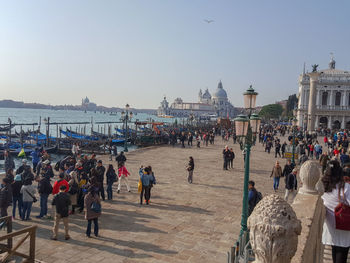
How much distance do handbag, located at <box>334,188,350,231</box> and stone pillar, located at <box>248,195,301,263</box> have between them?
5.10 feet

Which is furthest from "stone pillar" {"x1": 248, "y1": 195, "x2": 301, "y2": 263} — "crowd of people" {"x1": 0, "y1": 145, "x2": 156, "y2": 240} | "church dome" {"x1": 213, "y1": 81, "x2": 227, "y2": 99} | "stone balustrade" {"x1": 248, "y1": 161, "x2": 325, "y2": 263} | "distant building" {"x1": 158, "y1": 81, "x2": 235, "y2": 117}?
"church dome" {"x1": 213, "y1": 81, "x2": 227, "y2": 99}

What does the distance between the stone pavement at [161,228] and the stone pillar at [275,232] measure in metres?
3.92

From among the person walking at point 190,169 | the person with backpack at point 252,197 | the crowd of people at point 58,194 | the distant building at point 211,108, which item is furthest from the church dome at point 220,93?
the person with backpack at point 252,197

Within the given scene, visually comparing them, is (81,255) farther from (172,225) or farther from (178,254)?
(172,225)

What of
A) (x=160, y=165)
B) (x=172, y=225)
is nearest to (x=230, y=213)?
(x=172, y=225)

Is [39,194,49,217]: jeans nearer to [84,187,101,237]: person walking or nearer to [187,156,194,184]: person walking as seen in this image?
[84,187,101,237]: person walking

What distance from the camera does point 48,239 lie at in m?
5.94

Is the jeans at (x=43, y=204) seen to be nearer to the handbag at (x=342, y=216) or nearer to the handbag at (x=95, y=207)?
the handbag at (x=95, y=207)

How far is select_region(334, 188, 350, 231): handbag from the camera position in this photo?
9.51ft

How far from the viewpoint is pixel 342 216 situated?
293 cm

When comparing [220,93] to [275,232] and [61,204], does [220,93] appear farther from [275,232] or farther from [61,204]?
[275,232]

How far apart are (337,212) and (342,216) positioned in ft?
0.18

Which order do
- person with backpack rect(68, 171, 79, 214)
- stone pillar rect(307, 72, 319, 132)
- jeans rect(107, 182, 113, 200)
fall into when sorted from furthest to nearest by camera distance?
stone pillar rect(307, 72, 319, 132) < jeans rect(107, 182, 113, 200) < person with backpack rect(68, 171, 79, 214)

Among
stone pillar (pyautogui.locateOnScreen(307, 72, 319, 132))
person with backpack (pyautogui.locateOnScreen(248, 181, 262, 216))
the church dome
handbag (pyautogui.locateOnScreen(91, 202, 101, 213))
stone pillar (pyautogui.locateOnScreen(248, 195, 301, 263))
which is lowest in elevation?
handbag (pyautogui.locateOnScreen(91, 202, 101, 213))
